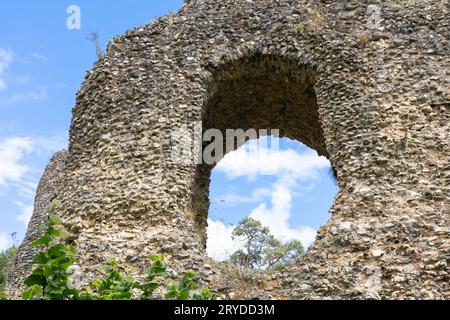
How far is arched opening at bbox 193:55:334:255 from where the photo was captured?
8781 mm

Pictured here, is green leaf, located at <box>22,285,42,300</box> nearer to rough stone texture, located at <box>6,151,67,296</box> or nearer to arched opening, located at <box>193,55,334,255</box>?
arched opening, located at <box>193,55,334,255</box>

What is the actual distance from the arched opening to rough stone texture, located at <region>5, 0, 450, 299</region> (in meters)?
0.03

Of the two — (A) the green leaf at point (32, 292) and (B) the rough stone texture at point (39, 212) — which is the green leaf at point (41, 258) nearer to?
(A) the green leaf at point (32, 292)

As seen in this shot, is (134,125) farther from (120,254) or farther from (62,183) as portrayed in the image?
(120,254)

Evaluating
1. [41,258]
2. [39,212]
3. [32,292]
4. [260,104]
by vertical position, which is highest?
[260,104]

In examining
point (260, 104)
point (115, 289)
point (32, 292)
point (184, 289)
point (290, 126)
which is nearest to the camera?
point (32, 292)

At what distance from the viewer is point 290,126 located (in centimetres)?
1005

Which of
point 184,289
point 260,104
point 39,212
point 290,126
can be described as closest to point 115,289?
point 184,289

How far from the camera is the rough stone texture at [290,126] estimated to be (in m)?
6.52

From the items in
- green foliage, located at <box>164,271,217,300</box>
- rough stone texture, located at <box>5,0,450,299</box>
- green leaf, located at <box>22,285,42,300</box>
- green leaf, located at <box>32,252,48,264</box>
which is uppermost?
rough stone texture, located at <box>5,0,450,299</box>

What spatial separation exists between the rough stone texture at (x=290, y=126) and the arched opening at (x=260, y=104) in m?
0.03

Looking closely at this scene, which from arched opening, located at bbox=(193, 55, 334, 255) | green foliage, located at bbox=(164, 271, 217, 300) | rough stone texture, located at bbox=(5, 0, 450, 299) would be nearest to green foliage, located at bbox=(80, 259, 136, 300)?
green foliage, located at bbox=(164, 271, 217, 300)

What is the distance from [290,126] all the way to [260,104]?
0.78m

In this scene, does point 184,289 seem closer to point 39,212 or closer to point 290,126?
point 290,126
